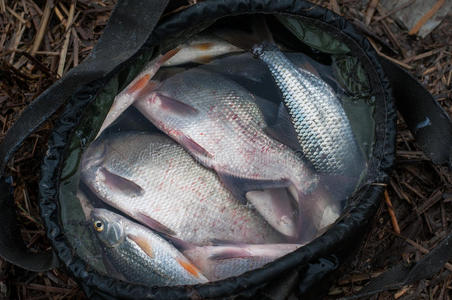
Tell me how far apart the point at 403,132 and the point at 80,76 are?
136 centimetres

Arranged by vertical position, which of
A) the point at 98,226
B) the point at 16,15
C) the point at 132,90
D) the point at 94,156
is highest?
the point at 132,90

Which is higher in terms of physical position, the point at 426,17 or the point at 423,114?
the point at 426,17

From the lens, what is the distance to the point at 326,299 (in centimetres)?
190

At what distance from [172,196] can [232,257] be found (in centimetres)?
32

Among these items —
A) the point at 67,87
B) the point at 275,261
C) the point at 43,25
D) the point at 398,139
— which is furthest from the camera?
the point at 43,25

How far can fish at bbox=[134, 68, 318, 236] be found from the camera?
1.77 meters

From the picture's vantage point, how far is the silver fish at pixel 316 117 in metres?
1.75

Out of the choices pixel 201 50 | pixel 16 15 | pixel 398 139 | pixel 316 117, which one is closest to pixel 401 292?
pixel 398 139

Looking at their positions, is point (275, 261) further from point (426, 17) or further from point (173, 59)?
point (426, 17)

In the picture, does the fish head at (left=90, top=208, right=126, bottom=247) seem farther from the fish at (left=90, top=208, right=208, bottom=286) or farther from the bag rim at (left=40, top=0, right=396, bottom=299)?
the bag rim at (left=40, top=0, right=396, bottom=299)

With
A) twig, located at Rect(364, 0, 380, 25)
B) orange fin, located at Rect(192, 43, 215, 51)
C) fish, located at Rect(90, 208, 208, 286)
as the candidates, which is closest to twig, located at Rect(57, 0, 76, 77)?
orange fin, located at Rect(192, 43, 215, 51)

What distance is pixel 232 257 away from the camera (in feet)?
5.47

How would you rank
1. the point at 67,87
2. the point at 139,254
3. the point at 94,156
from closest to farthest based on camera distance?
the point at 67,87 → the point at 139,254 → the point at 94,156

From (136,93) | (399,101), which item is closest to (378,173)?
(399,101)
